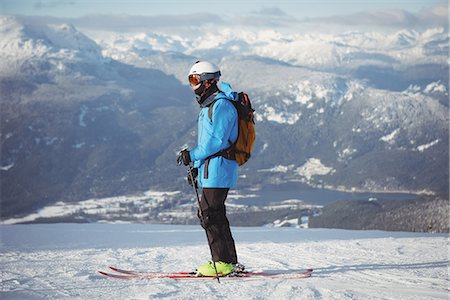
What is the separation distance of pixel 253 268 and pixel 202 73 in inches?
116

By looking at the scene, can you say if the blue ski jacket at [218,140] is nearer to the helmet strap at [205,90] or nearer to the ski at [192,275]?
the helmet strap at [205,90]

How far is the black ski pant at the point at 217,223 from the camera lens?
8008 millimetres

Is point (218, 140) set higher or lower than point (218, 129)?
lower

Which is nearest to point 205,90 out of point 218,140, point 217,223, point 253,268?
point 218,140

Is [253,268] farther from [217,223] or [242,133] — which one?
[242,133]

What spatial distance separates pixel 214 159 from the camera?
790cm

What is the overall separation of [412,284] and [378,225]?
11223 centimetres

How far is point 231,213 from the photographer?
153 meters

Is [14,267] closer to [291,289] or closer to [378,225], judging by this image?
[291,289]

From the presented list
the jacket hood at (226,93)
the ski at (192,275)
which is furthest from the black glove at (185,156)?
the ski at (192,275)

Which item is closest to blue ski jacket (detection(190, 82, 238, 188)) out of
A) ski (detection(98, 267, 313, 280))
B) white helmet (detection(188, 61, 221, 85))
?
white helmet (detection(188, 61, 221, 85))

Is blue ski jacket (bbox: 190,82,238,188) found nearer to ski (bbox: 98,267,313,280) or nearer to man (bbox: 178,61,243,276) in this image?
man (bbox: 178,61,243,276)

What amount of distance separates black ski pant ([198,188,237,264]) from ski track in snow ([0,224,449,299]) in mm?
564

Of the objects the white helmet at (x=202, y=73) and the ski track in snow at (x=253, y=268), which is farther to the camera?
the white helmet at (x=202, y=73)
